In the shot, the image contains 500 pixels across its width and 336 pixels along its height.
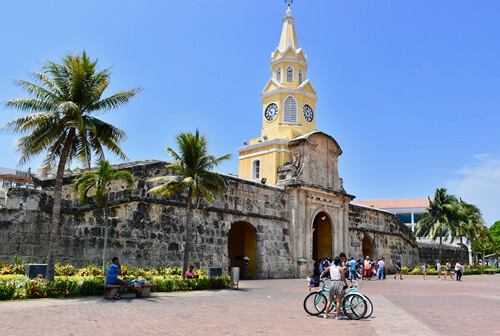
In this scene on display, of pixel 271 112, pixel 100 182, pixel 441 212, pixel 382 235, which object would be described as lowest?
pixel 382 235

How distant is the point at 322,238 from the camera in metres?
32.5

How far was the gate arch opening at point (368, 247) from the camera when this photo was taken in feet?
118

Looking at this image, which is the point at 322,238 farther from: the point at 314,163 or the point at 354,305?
the point at 354,305

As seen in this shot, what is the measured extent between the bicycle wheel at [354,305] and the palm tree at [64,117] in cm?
922

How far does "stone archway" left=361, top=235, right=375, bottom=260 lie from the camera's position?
35969 mm

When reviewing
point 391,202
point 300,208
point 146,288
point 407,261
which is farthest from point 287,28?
point 391,202

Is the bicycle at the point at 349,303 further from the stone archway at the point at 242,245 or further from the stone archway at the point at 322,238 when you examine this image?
the stone archway at the point at 322,238

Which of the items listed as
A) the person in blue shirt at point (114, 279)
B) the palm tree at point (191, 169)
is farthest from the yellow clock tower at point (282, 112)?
the person in blue shirt at point (114, 279)

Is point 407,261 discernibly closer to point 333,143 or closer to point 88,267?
point 333,143

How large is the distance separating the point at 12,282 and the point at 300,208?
60.0 feet

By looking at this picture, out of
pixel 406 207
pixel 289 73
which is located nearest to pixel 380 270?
pixel 289 73

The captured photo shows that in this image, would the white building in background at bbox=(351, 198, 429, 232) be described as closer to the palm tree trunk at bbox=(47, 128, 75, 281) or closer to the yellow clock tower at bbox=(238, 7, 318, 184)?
the yellow clock tower at bbox=(238, 7, 318, 184)

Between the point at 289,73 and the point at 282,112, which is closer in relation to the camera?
the point at 282,112

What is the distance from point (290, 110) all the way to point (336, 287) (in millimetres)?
23246
